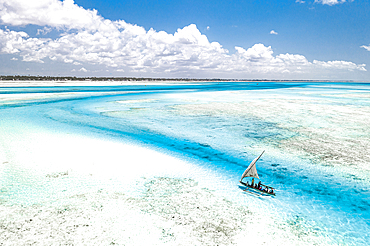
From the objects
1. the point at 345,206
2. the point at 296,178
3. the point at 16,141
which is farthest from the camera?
the point at 16,141

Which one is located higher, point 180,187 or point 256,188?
point 256,188

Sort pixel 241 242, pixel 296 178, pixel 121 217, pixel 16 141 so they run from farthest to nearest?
1. pixel 16 141
2. pixel 296 178
3. pixel 121 217
4. pixel 241 242

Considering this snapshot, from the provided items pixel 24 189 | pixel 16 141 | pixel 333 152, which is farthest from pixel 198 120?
pixel 24 189

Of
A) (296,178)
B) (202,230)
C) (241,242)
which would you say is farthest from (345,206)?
(202,230)

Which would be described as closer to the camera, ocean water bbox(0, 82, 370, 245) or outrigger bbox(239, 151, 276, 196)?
ocean water bbox(0, 82, 370, 245)

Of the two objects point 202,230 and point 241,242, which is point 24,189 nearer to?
point 202,230

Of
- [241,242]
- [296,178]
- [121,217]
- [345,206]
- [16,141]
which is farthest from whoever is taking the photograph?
[16,141]

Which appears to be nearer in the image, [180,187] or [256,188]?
[256,188]

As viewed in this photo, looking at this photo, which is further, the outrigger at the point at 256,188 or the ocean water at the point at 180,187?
the outrigger at the point at 256,188

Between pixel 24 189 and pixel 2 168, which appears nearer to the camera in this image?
pixel 24 189

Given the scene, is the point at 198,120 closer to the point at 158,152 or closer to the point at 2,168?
the point at 158,152
